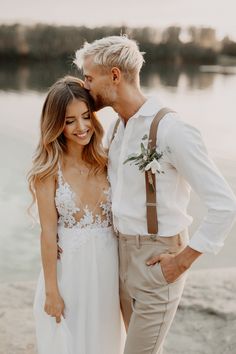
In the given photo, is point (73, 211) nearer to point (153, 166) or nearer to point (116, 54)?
point (153, 166)

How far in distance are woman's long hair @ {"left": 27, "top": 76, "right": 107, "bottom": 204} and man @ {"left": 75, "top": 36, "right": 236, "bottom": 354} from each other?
0.06 metres

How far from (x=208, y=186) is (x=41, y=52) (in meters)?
12.5

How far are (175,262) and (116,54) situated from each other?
0.84 metres

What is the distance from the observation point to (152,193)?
218 cm

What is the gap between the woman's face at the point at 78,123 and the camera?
228 centimetres

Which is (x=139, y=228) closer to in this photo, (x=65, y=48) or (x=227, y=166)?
(x=227, y=166)

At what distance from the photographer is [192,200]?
8.42m

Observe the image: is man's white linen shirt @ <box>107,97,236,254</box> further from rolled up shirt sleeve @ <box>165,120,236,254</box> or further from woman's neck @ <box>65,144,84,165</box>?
woman's neck @ <box>65,144,84,165</box>

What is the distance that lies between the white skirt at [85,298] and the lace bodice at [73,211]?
0.03 metres

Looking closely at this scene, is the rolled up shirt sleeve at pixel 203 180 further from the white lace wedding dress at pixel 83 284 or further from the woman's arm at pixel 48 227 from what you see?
the woman's arm at pixel 48 227

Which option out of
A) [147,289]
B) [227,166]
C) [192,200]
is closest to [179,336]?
[147,289]

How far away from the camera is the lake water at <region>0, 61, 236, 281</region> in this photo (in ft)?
23.0

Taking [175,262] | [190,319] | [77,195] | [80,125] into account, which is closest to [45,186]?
[77,195]

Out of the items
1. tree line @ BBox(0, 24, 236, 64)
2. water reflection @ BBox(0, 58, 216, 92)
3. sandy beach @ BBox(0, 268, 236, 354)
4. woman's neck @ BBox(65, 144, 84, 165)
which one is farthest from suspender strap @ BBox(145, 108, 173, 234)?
water reflection @ BBox(0, 58, 216, 92)
